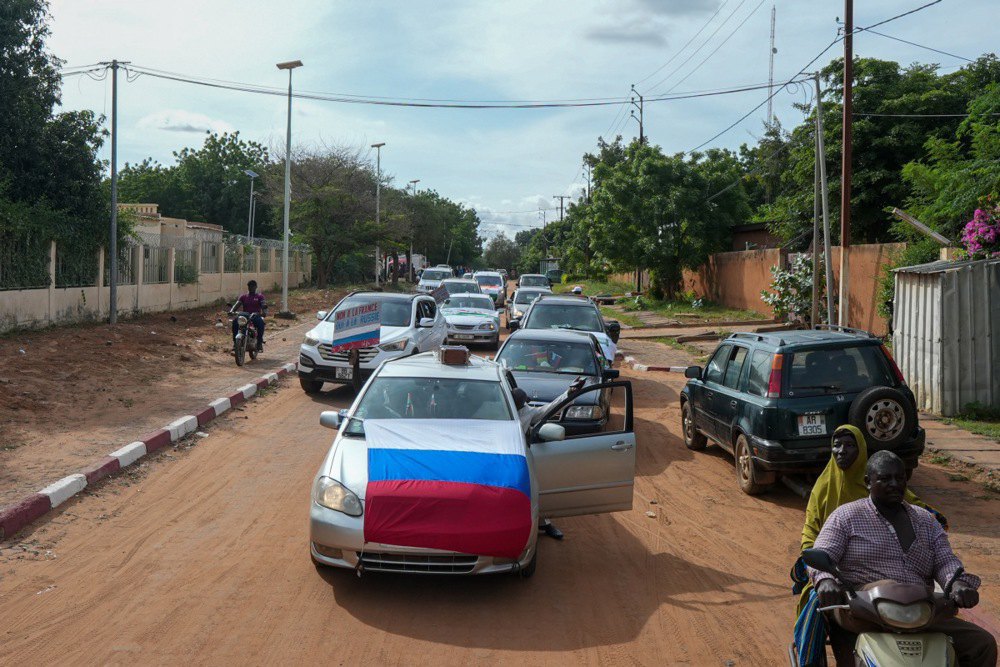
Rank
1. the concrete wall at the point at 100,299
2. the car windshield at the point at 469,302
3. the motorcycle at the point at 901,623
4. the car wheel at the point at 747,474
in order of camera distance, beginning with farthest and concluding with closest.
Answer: the car windshield at the point at 469,302 < the concrete wall at the point at 100,299 < the car wheel at the point at 747,474 < the motorcycle at the point at 901,623

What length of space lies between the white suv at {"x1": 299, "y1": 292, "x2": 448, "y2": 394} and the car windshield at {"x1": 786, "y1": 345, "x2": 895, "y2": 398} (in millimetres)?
6798

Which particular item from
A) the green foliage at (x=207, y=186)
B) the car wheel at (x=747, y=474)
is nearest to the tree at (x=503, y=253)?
the green foliage at (x=207, y=186)

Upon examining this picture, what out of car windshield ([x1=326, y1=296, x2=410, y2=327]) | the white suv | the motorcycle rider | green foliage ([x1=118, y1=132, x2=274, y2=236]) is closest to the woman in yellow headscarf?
the white suv

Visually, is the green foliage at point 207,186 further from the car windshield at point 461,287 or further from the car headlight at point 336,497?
the car headlight at point 336,497

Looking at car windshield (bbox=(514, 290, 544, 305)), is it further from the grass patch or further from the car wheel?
the car wheel

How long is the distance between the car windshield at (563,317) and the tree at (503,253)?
137 m

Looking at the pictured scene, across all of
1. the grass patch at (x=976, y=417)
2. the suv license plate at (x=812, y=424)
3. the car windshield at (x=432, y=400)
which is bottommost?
the grass patch at (x=976, y=417)

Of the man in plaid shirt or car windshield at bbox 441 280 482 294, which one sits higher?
car windshield at bbox 441 280 482 294

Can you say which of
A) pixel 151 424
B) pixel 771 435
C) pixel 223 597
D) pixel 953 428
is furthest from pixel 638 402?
pixel 223 597

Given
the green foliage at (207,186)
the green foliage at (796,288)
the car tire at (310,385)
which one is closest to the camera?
the car tire at (310,385)

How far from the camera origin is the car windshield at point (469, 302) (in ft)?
84.9

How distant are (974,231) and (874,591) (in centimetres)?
1218

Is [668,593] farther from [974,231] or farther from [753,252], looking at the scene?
[753,252]

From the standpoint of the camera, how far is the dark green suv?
8258mm
